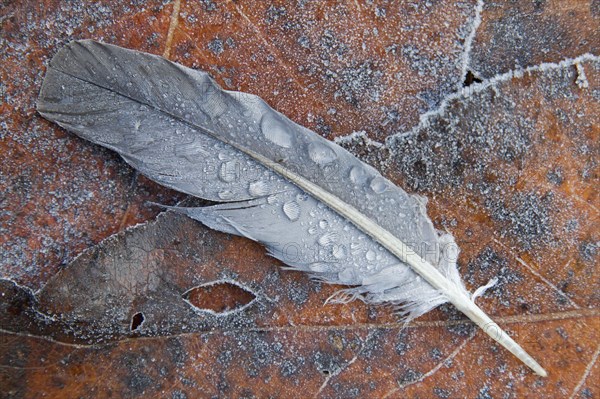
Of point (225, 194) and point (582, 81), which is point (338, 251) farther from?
point (582, 81)

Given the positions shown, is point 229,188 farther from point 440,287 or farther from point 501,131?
point 501,131

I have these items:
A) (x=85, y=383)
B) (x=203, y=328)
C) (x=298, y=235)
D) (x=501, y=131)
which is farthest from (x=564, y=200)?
(x=85, y=383)

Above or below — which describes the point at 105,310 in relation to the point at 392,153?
below

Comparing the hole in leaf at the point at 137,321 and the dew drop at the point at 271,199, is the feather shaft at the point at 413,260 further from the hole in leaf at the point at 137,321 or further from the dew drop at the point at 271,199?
the hole in leaf at the point at 137,321

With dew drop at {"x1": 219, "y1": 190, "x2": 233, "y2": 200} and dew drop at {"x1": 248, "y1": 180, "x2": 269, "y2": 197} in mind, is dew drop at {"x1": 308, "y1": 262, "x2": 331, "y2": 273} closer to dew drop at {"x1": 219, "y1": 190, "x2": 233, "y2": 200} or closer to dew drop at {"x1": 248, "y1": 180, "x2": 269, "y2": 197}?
dew drop at {"x1": 248, "y1": 180, "x2": 269, "y2": 197}

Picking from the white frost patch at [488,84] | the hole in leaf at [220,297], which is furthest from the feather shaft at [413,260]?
the hole in leaf at [220,297]

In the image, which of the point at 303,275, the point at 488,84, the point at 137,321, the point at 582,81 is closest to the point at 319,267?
the point at 303,275
